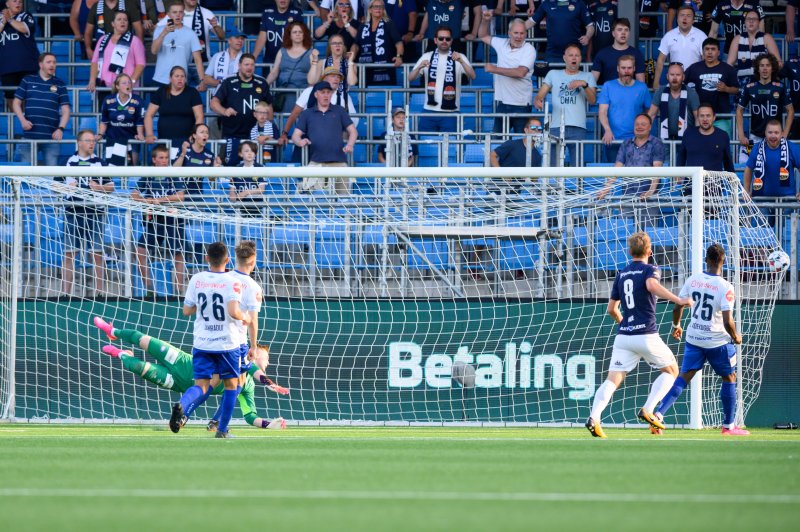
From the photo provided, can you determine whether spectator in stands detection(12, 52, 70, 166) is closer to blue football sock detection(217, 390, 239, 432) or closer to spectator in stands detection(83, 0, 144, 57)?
spectator in stands detection(83, 0, 144, 57)

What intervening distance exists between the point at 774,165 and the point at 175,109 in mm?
8380

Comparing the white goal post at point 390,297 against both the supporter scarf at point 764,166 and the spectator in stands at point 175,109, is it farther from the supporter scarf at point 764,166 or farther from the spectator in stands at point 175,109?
the spectator in stands at point 175,109

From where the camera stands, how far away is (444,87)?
59.2 ft

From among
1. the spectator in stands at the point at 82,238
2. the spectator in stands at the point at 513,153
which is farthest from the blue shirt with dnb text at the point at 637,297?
the spectator in stands at the point at 82,238

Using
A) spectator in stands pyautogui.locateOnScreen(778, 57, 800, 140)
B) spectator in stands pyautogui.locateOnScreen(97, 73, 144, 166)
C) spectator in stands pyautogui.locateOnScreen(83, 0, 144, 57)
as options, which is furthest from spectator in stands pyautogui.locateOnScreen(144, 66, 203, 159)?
spectator in stands pyautogui.locateOnScreen(778, 57, 800, 140)

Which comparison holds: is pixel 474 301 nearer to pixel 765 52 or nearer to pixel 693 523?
pixel 765 52

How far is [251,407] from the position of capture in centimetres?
1277

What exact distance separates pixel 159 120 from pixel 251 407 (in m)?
6.63

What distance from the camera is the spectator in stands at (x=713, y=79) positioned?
17922 mm

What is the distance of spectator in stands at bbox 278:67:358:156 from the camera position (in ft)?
57.3

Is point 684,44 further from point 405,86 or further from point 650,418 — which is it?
point 650,418

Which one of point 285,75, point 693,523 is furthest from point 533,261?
point 693,523

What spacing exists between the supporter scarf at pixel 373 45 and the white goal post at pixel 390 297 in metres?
4.43

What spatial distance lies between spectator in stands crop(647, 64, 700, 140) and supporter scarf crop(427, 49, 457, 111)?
2.83 meters
